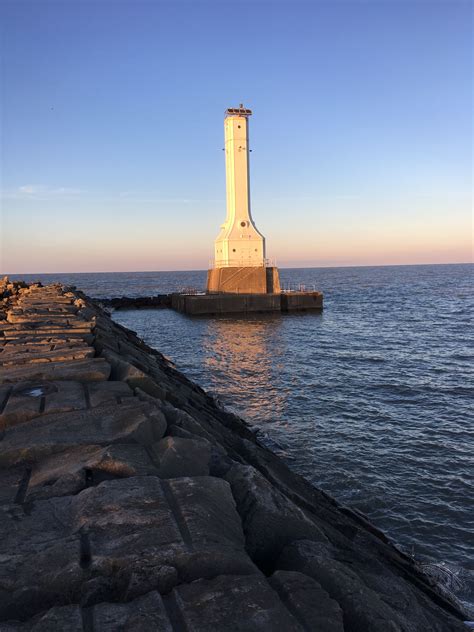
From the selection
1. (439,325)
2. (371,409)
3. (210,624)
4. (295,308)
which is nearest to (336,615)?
(210,624)

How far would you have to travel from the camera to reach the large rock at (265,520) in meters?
2.61

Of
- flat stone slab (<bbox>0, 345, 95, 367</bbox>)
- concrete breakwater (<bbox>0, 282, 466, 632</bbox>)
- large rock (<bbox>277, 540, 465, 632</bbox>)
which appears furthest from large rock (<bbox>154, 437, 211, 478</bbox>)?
flat stone slab (<bbox>0, 345, 95, 367</bbox>)

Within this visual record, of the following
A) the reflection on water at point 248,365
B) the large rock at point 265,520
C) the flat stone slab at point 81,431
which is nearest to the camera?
the large rock at point 265,520

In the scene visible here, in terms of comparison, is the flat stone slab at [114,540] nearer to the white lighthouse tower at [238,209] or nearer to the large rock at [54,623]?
the large rock at [54,623]

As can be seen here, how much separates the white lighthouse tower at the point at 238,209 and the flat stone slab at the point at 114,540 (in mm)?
33085

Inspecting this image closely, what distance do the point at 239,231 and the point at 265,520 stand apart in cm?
3327

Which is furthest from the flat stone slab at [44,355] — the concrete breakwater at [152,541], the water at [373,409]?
the water at [373,409]

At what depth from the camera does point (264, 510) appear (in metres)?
2.77

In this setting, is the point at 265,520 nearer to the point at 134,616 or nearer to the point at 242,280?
the point at 134,616

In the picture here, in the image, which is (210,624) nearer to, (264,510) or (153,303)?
(264,510)

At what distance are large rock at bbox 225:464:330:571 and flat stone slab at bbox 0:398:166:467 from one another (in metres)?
0.81

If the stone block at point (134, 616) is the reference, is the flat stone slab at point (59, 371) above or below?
above

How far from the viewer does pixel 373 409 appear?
11352mm

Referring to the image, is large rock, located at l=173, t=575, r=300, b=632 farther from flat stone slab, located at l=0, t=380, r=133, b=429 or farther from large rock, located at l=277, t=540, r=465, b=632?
flat stone slab, located at l=0, t=380, r=133, b=429
